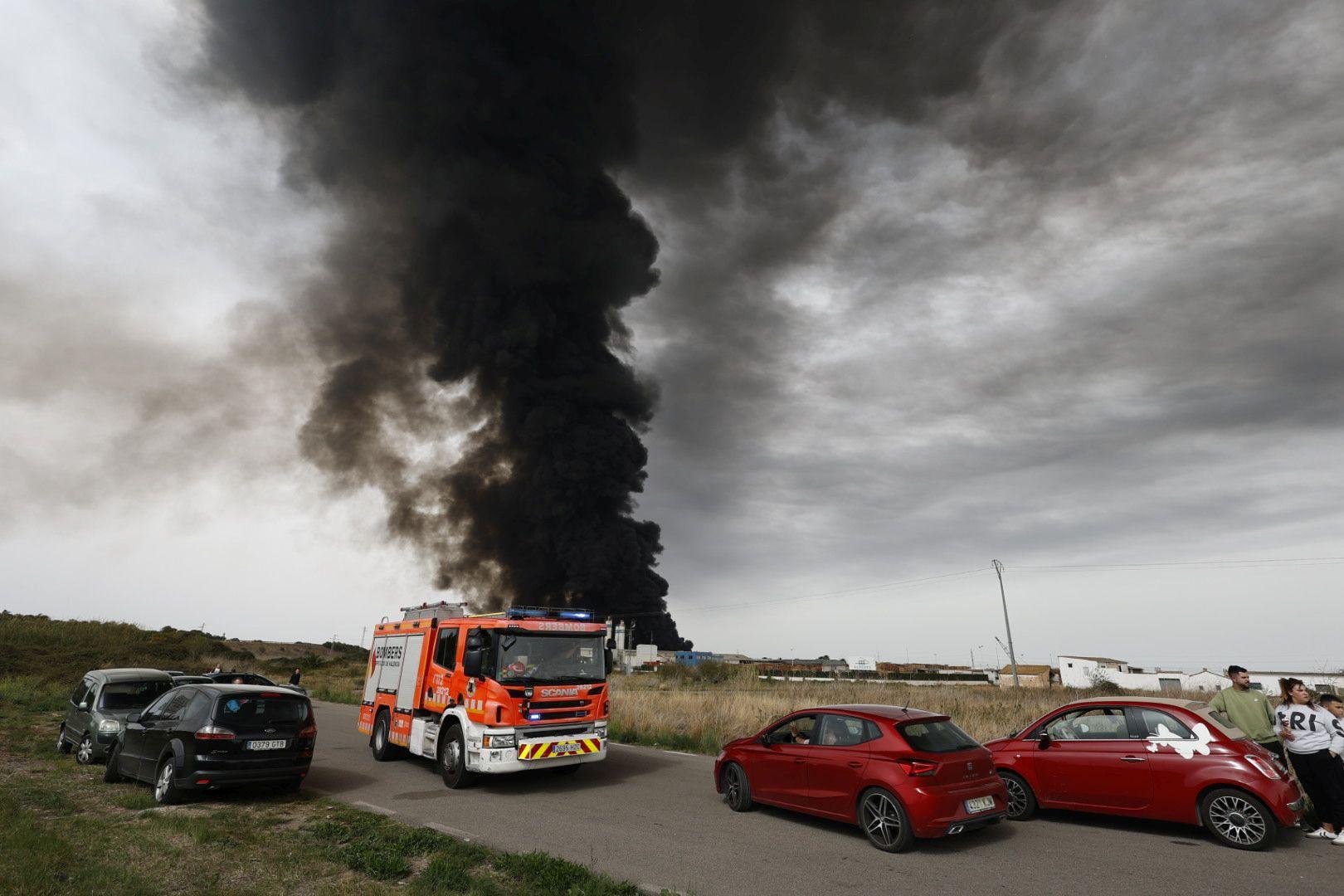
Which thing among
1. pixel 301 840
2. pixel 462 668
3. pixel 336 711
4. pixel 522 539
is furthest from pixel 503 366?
pixel 301 840

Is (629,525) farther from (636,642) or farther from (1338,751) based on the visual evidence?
(1338,751)

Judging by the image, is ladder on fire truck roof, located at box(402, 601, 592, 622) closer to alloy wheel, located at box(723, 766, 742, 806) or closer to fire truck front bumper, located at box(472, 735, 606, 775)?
fire truck front bumper, located at box(472, 735, 606, 775)

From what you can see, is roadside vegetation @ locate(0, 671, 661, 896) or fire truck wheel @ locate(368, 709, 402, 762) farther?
fire truck wheel @ locate(368, 709, 402, 762)

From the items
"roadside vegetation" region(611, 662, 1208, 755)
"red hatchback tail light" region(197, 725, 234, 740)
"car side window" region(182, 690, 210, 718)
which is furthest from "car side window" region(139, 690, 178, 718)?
"roadside vegetation" region(611, 662, 1208, 755)

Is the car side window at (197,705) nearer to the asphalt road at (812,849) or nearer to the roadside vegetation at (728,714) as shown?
the asphalt road at (812,849)

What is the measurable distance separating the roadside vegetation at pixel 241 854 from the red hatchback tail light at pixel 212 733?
33.0 inches

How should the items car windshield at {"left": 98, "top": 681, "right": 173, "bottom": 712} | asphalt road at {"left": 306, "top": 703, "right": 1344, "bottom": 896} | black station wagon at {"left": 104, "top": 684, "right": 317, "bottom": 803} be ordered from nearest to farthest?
asphalt road at {"left": 306, "top": 703, "right": 1344, "bottom": 896}, black station wagon at {"left": 104, "top": 684, "right": 317, "bottom": 803}, car windshield at {"left": 98, "top": 681, "right": 173, "bottom": 712}

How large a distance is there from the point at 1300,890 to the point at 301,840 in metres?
9.46

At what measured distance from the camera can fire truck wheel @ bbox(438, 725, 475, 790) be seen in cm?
1064

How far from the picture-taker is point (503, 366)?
51219 millimetres

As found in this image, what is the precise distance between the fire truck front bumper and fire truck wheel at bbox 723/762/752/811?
96.7 inches

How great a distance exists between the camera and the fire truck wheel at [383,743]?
13484mm

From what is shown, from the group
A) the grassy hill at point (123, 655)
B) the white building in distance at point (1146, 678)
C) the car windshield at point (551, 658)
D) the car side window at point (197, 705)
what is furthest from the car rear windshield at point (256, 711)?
the white building in distance at point (1146, 678)

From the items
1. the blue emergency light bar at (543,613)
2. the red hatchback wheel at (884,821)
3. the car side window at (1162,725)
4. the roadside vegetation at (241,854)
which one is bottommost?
the roadside vegetation at (241,854)
